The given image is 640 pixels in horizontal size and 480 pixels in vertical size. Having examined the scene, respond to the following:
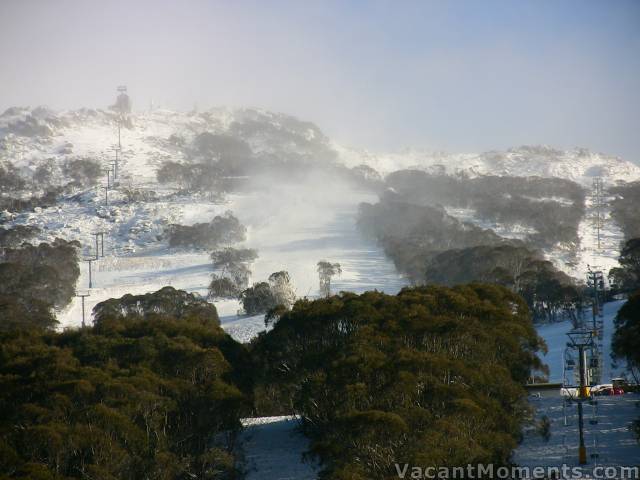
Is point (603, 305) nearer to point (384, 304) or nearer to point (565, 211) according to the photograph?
point (384, 304)

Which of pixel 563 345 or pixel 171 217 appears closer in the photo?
pixel 563 345

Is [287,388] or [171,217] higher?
[171,217]

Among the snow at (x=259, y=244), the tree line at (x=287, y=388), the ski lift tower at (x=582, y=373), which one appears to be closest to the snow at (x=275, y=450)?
the snow at (x=259, y=244)

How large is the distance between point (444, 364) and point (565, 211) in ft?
329

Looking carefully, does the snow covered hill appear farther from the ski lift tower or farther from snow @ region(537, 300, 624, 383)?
the ski lift tower

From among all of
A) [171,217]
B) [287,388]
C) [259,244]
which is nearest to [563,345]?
[287,388]

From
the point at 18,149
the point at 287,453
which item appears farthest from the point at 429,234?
the point at 18,149

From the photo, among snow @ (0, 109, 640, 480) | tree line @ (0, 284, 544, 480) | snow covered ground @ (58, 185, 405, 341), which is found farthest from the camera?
snow covered ground @ (58, 185, 405, 341)

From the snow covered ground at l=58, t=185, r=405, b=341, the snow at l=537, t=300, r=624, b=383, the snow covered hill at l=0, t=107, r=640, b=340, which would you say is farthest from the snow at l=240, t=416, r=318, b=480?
the snow covered hill at l=0, t=107, r=640, b=340

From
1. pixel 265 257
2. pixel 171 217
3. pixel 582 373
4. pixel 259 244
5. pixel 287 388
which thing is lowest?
pixel 287 388

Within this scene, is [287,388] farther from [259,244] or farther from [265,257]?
[259,244]

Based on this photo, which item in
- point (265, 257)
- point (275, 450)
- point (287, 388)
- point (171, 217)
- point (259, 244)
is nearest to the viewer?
point (275, 450)

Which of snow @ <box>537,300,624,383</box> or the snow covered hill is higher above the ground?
Answer: the snow covered hill

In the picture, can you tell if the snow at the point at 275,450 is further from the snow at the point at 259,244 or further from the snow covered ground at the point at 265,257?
the snow covered ground at the point at 265,257
